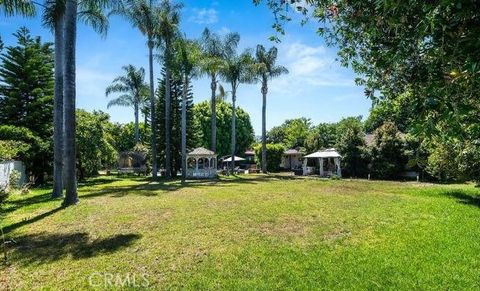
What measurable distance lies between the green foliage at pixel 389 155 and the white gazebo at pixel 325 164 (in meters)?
4.08

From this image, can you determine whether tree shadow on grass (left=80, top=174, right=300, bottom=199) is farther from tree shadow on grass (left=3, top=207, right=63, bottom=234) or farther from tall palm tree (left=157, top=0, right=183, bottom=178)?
tall palm tree (left=157, top=0, right=183, bottom=178)

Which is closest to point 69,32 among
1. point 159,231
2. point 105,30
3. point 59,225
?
point 105,30

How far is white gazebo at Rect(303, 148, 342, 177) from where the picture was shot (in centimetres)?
3847

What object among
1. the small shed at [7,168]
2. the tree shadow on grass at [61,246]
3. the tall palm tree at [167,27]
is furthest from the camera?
the tall palm tree at [167,27]

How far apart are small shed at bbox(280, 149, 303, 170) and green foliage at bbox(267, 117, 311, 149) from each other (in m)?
2.66

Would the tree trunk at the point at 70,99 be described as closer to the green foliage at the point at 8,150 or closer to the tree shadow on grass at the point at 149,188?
the green foliage at the point at 8,150

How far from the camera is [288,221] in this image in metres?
11.3

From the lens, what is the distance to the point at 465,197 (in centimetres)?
1814

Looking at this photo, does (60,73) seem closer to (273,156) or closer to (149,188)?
(149,188)

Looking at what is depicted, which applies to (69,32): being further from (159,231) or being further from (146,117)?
(146,117)

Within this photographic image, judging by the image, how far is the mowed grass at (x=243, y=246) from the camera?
265 inches

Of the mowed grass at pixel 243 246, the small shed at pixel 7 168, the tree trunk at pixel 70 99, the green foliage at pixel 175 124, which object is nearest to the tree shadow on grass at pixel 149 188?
the tree trunk at pixel 70 99

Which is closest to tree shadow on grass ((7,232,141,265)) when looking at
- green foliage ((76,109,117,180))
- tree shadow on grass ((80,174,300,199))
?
tree shadow on grass ((80,174,300,199))

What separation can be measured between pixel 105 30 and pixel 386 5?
18473 mm
